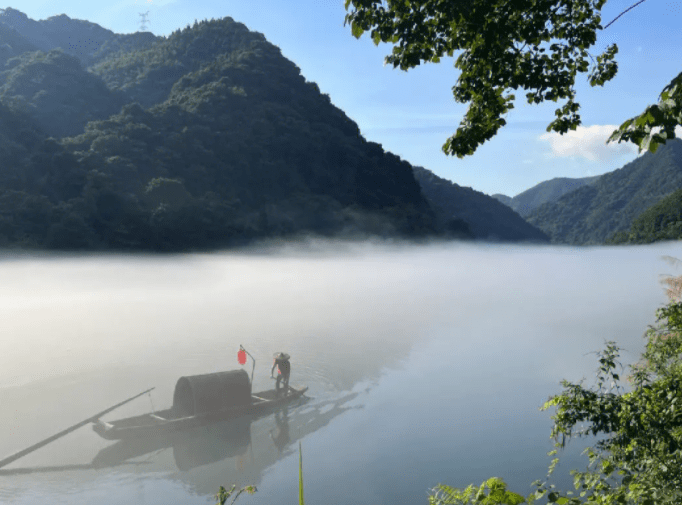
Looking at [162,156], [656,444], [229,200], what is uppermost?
[162,156]

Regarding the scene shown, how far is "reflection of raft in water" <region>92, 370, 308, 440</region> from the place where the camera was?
27.3m

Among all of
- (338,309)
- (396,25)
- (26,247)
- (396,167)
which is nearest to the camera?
(396,25)

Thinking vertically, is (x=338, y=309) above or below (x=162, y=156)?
below

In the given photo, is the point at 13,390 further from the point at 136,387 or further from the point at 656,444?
the point at 656,444

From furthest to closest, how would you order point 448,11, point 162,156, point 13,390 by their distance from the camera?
point 162,156 < point 13,390 < point 448,11

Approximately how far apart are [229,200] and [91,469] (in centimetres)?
11689

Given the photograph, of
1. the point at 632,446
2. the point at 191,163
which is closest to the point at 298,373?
the point at 632,446

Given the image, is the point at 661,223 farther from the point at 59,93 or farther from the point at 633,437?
the point at 633,437

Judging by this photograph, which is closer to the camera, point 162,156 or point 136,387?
point 136,387

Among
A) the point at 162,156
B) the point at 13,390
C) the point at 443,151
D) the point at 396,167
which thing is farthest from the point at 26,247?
the point at 396,167

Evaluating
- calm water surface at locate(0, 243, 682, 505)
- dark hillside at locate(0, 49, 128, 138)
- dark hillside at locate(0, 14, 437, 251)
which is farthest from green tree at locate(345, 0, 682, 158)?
dark hillside at locate(0, 49, 128, 138)

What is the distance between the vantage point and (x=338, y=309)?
82.0 metres

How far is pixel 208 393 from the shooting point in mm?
29406

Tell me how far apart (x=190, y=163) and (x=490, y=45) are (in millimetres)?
135426
